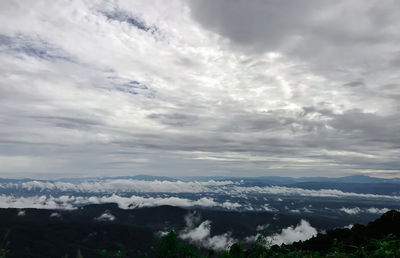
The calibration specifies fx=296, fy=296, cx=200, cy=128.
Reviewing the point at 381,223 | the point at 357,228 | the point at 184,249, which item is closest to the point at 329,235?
the point at 357,228

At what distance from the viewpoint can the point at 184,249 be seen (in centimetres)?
811

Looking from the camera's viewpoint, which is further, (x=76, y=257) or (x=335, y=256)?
(x=335, y=256)

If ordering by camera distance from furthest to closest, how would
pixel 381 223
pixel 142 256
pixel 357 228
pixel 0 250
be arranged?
pixel 357 228, pixel 381 223, pixel 142 256, pixel 0 250

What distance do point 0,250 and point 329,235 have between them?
161 feet

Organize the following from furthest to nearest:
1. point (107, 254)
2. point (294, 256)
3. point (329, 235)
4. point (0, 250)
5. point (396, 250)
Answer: point (329, 235) → point (294, 256) → point (396, 250) → point (107, 254) → point (0, 250)

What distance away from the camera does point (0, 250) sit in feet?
22.0

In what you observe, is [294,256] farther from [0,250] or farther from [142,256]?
[0,250]

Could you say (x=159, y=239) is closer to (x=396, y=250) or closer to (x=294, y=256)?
(x=294, y=256)

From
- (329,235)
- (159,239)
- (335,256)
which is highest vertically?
(159,239)

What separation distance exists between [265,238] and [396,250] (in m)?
3.77

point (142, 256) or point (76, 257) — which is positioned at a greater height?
point (76, 257)

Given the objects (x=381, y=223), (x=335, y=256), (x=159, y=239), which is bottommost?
(x=381, y=223)

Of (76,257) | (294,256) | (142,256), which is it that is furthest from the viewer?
(294,256)

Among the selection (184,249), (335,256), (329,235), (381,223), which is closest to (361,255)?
(335,256)
